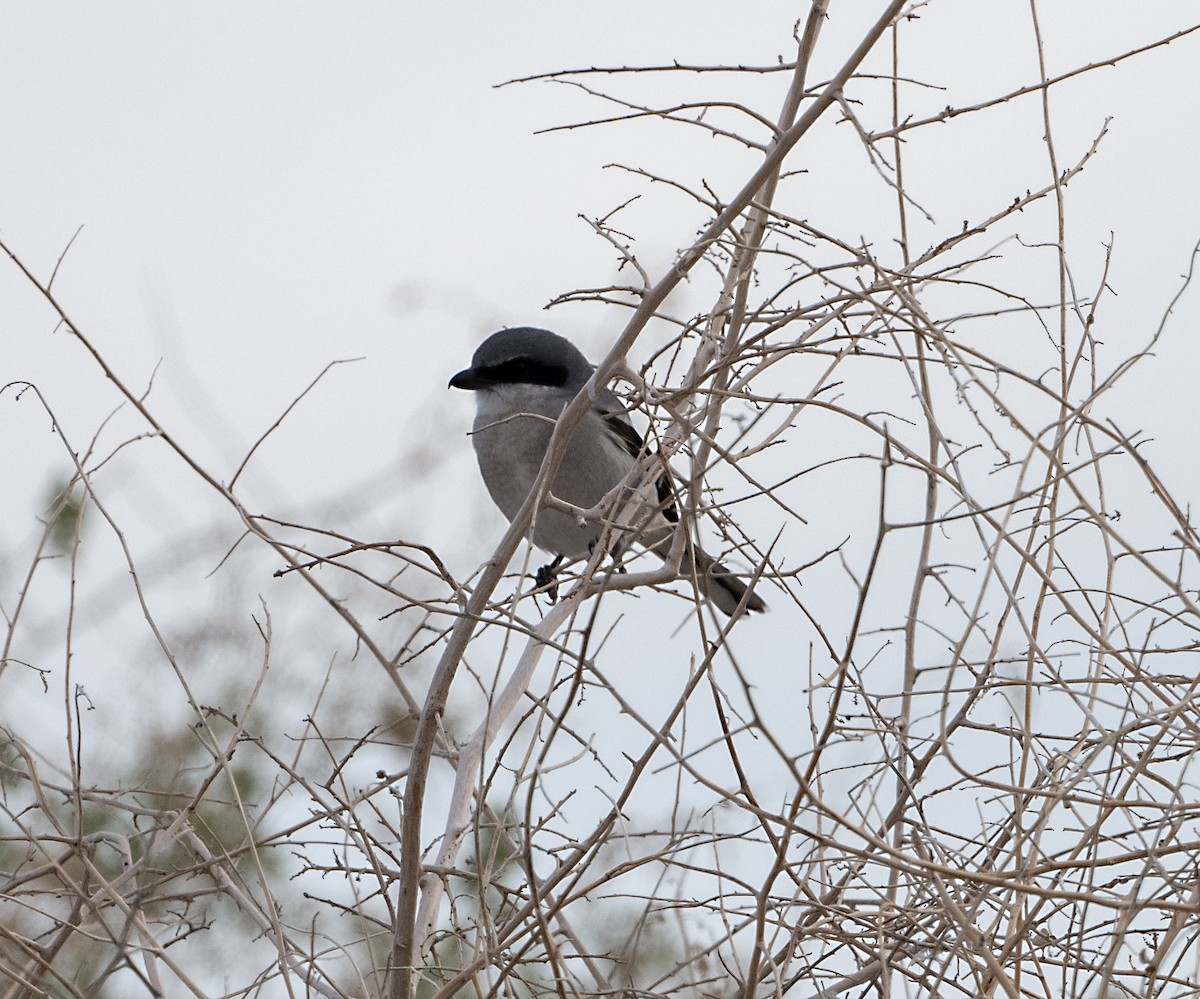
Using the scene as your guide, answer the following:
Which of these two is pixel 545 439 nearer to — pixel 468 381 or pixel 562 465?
pixel 562 465

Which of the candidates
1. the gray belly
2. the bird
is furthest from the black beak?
the gray belly

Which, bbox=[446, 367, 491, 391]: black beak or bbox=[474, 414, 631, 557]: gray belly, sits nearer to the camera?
bbox=[474, 414, 631, 557]: gray belly

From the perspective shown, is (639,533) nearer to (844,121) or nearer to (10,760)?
(844,121)

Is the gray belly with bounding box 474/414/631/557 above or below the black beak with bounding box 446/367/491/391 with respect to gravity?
below

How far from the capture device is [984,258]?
2.77 metres

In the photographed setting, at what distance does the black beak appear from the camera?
5.64 metres

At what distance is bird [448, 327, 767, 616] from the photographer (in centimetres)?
532

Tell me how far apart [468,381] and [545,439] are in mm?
530

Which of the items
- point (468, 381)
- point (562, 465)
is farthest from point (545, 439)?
point (468, 381)

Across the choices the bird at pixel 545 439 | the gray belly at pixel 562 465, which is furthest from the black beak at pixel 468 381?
the gray belly at pixel 562 465

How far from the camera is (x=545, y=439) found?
17.4 ft

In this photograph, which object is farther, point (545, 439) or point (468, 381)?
point (468, 381)

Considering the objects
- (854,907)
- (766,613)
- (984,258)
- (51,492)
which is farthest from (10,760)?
(51,492)

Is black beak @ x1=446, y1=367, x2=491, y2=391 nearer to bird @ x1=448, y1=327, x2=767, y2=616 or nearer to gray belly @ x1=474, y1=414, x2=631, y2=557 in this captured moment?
bird @ x1=448, y1=327, x2=767, y2=616
